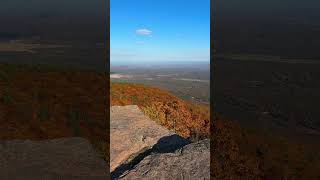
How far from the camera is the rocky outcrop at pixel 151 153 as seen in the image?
5.86 m

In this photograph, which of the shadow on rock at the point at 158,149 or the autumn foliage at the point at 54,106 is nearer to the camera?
the shadow on rock at the point at 158,149

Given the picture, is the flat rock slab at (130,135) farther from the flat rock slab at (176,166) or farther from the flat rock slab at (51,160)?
the flat rock slab at (176,166)

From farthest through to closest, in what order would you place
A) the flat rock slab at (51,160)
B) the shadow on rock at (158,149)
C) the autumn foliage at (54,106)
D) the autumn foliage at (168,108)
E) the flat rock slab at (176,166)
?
the autumn foliage at (168,108), the autumn foliage at (54,106), the shadow on rock at (158,149), the flat rock slab at (51,160), the flat rock slab at (176,166)

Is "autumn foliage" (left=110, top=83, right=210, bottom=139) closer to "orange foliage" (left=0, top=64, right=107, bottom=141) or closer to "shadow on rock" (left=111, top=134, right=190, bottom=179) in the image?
"shadow on rock" (left=111, top=134, right=190, bottom=179)

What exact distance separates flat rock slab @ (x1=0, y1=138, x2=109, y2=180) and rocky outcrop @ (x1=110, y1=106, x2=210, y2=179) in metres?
0.35

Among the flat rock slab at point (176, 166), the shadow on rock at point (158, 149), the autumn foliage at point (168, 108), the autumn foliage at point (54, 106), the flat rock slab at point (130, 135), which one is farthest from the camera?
the autumn foliage at point (168, 108)

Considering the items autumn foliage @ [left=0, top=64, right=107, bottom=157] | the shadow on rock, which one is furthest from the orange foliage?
the shadow on rock

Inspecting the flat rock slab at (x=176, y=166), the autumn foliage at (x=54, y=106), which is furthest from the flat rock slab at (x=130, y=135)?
the flat rock slab at (x=176, y=166)

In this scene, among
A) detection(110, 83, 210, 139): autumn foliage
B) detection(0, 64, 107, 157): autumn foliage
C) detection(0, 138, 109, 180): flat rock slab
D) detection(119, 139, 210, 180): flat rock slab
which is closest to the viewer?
detection(119, 139, 210, 180): flat rock slab

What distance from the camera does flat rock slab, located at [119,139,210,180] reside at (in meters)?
5.81

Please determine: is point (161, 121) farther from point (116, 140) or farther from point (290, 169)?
point (290, 169)

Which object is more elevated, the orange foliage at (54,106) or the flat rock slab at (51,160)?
the orange foliage at (54,106)

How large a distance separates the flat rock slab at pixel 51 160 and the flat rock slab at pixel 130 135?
1.26 feet

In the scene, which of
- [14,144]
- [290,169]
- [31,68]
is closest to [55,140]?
[14,144]
